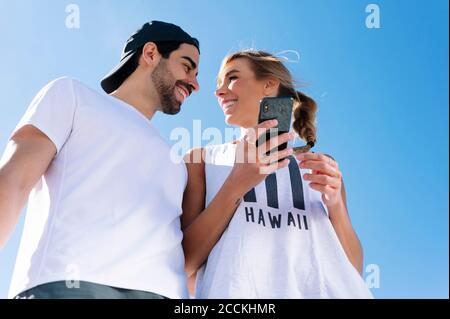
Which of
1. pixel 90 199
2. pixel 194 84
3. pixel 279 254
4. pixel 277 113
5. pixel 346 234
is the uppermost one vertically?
pixel 194 84

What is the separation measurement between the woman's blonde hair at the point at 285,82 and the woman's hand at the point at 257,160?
1087 mm

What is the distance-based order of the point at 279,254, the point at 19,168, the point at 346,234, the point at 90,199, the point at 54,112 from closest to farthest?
the point at 19,168, the point at 90,199, the point at 54,112, the point at 279,254, the point at 346,234

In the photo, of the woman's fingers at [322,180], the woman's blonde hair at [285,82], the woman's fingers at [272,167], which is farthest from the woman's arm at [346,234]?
the woman's blonde hair at [285,82]

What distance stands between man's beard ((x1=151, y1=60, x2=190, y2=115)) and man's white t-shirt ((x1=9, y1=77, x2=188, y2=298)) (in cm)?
63

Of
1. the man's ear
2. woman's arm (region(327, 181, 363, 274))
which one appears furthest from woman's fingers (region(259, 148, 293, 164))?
the man's ear

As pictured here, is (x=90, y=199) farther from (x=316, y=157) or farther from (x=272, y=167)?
(x=316, y=157)

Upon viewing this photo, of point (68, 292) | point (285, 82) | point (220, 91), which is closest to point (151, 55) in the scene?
point (220, 91)

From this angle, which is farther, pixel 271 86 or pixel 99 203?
pixel 271 86

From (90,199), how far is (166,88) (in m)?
1.47

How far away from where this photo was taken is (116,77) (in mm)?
4176

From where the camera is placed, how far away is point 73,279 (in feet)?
8.09
